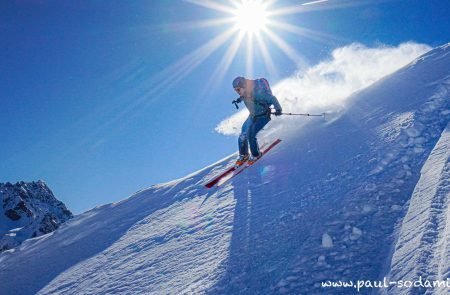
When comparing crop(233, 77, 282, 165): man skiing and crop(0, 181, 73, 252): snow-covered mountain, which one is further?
crop(0, 181, 73, 252): snow-covered mountain

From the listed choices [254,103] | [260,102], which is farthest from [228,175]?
[260,102]

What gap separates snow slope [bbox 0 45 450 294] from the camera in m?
5.16

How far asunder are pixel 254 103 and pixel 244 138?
4.54 ft

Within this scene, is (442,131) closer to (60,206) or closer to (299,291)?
(299,291)

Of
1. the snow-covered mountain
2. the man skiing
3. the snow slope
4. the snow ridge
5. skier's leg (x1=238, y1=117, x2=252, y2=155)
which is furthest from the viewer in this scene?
the snow-covered mountain

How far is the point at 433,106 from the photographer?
9383 mm

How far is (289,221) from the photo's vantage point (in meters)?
6.71

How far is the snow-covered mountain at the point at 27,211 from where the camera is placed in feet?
436

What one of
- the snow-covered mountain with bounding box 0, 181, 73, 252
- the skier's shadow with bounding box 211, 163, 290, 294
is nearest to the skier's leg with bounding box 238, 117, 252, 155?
the skier's shadow with bounding box 211, 163, 290, 294

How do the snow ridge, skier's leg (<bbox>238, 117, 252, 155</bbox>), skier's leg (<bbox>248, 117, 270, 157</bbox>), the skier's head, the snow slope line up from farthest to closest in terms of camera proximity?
skier's leg (<bbox>238, 117, 252, 155</bbox>) → skier's leg (<bbox>248, 117, 270, 157</bbox>) → the skier's head → the snow slope → the snow ridge

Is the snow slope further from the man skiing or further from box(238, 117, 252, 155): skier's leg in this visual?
the man skiing

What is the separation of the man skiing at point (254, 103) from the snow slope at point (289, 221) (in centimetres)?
106

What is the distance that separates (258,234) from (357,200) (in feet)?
6.70

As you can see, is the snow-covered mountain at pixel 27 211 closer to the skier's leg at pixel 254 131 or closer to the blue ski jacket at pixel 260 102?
the skier's leg at pixel 254 131
